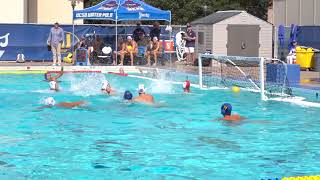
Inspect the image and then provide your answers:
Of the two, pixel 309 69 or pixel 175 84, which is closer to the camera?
pixel 175 84

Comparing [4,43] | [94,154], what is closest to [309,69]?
[4,43]

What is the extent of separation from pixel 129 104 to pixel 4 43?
12.9 m

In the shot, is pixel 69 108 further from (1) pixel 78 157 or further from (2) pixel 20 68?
(2) pixel 20 68

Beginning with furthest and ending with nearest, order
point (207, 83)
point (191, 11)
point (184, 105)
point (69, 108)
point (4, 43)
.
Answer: point (191, 11)
point (4, 43)
point (207, 83)
point (184, 105)
point (69, 108)

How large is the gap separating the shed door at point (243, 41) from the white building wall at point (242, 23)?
0.19m

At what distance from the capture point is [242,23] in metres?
24.6

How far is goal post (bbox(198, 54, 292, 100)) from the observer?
15.4 meters

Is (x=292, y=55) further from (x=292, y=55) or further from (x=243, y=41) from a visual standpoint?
(x=243, y=41)

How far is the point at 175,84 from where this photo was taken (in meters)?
18.8

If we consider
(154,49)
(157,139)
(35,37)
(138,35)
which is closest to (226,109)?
(157,139)

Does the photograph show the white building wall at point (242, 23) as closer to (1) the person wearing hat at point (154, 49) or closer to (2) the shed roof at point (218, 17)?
(2) the shed roof at point (218, 17)

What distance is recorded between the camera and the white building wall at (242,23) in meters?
24.4

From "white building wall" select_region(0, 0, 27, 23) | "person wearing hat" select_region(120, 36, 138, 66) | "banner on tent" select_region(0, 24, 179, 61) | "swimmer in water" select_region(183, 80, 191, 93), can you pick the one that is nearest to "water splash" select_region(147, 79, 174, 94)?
"swimmer in water" select_region(183, 80, 191, 93)

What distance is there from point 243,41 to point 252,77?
6.13 metres
